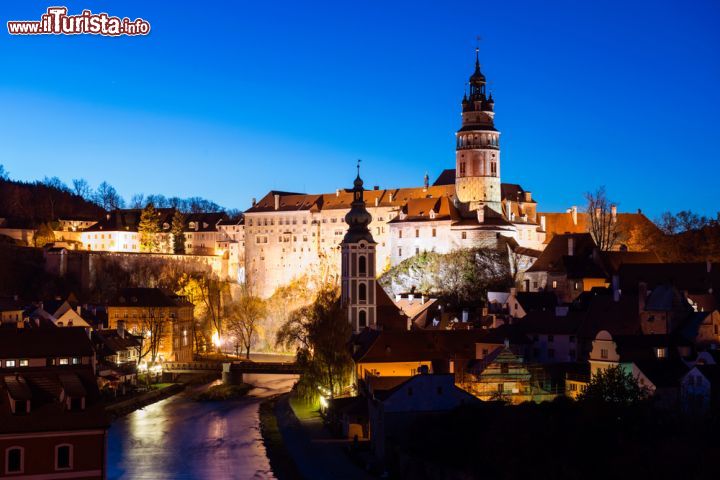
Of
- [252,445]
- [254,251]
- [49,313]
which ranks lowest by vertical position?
[252,445]

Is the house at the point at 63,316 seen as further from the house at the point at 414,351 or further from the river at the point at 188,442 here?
the house at the point at 414,351

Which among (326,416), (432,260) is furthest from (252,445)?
(432,260)

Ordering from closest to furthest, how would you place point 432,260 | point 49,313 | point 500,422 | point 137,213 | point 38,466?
1. point 38,466
2. point 500,422
3. point 49,313
4. point 432,260
5. point 137,213

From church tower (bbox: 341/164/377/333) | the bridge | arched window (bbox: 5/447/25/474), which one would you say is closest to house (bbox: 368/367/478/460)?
arched window (bbox: 5/447/25/474)

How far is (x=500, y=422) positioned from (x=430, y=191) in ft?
183

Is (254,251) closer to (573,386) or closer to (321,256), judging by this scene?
(321,256)

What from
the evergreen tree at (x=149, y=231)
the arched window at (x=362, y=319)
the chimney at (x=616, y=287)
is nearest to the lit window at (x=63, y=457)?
the chimney at (x=616, y=287)

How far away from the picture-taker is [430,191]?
85.6 metres

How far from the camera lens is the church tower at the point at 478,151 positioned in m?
77.2

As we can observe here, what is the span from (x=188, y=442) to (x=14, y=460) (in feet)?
48.6

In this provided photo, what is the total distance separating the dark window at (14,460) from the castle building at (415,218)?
125 ft

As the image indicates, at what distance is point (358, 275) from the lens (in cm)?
5894

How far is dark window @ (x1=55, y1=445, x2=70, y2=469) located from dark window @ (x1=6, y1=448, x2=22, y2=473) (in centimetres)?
91

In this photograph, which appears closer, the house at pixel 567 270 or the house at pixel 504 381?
the house at pixel 504 381
